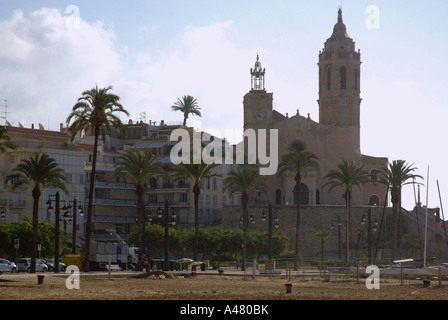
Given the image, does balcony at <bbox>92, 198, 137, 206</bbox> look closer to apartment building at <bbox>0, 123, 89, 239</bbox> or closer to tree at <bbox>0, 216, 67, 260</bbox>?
apartment building at <bbox>0, 123, 89, 239</bbox>

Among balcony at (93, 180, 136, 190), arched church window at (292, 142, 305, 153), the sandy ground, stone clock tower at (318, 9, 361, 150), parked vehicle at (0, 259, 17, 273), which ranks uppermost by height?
stone clock tower at (318, 9, 361, 150)

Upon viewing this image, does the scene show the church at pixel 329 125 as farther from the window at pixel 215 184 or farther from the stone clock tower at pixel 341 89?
the window at pixel 215 184

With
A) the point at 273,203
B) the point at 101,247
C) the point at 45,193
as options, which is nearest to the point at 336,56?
the point at 273,203

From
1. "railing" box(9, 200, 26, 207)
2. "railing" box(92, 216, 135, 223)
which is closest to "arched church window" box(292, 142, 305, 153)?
"railing" box(92, 216, 135, 223)

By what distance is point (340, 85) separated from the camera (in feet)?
353

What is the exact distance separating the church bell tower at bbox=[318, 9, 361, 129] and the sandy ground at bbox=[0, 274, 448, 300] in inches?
2286

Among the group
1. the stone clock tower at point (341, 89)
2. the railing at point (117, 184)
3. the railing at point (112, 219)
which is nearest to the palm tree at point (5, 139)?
the railing at point (112, 219)

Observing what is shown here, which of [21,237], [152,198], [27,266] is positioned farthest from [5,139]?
[152,198]

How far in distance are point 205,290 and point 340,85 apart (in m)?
69.2

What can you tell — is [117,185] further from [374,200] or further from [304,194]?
[374,200]

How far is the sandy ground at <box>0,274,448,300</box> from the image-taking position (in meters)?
37.0

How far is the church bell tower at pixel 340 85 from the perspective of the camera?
107438 millimetres

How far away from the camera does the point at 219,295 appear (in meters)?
38.4

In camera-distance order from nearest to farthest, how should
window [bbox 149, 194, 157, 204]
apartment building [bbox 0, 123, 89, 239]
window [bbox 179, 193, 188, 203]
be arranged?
1. apartment building [bbox 0, 123, 89, 239]
2. window [bbox 179, 193, 188, 203]
3. window [bbox 149, 194, 157, 204]
